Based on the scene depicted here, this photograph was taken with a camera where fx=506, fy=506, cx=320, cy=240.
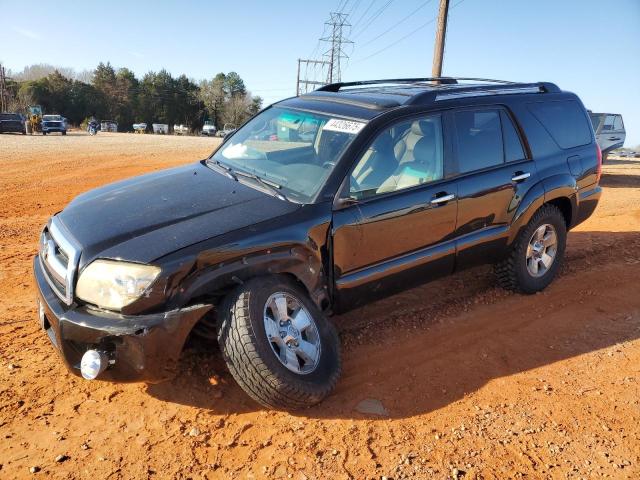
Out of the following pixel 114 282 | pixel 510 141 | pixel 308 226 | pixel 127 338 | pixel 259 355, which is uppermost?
pixel 510 141

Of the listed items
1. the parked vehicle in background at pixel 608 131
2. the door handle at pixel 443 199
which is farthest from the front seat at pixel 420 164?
the parked vehicle in background at pixel 608 131

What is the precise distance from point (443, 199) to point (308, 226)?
1.22m

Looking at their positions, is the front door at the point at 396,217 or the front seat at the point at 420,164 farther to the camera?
the front seat at the point at 420,164

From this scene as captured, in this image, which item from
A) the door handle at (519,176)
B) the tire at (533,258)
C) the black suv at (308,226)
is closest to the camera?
the black suv at (308,226)

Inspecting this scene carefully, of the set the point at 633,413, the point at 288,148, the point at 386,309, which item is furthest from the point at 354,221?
the point at 633,413

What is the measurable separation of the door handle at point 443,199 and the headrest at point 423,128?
0.49 metres

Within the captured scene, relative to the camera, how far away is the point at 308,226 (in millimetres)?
Answer: 3219

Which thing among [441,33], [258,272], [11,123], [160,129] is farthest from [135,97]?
[258,272]

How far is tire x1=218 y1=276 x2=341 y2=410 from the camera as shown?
2.82m

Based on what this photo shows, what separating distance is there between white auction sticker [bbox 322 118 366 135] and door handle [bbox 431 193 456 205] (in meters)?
0.78

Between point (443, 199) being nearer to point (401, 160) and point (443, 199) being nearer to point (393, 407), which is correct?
point (401, 160)

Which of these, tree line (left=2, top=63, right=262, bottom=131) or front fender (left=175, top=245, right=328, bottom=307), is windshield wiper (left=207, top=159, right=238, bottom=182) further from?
tree line (left=2, top=63, right=262, bottom=131)

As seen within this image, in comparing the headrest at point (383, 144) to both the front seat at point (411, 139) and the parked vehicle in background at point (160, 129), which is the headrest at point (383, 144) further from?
the parked vehicle in background at point (160, 129)

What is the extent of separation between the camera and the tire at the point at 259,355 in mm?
2820
